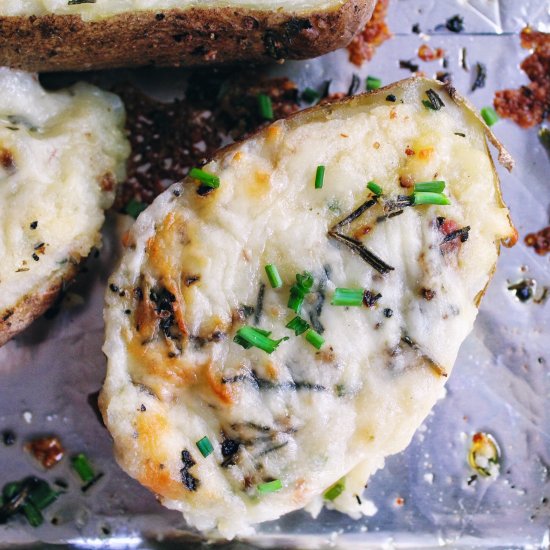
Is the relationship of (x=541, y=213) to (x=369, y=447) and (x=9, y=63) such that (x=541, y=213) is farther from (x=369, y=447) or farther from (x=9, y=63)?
(x=9, y=63)

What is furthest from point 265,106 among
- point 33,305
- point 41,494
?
point 41,494

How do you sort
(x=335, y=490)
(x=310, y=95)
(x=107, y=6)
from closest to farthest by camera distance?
(x=107, y=6) < (x=335, y=490) < (x=310, y=95)

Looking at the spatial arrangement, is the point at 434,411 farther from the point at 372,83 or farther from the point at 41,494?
the point at 41,494

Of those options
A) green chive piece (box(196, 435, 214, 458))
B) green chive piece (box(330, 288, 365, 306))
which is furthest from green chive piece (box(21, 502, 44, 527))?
green chive piece (box(330, 288, 365, 306))

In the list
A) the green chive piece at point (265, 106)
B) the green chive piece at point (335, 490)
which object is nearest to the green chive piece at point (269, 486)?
the green chive piece at point (335, 490)

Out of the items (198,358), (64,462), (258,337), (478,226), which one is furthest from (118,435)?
(478,226)

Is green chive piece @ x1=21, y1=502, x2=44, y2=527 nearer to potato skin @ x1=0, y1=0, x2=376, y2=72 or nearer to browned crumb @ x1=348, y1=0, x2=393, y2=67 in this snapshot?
potato skin @ x1=0, y1=0, x2=376, y2=72

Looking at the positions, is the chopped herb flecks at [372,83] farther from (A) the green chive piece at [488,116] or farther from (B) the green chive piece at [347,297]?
(B) the green chive piece at [347,297]
